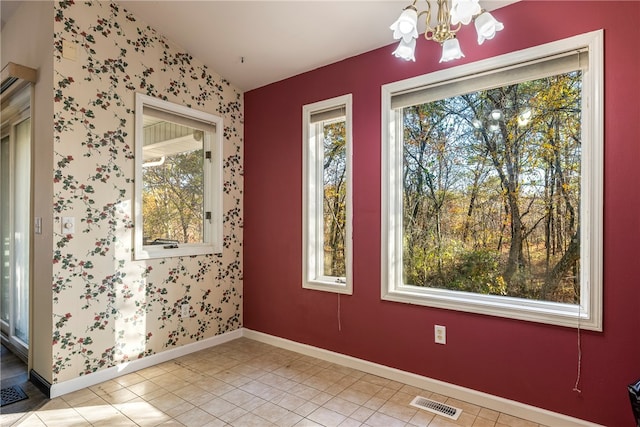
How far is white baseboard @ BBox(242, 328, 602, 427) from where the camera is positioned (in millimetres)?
2098

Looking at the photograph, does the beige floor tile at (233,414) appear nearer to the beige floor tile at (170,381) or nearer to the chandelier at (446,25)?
the beige floor tile at (170,381)

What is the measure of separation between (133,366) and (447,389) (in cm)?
244

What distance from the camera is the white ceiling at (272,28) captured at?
251 cm

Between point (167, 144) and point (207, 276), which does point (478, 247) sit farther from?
point (167, 144)

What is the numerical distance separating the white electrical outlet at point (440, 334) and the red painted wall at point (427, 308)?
38mm

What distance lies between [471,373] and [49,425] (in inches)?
105

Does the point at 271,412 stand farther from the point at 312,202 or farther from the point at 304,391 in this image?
the point at 312,202

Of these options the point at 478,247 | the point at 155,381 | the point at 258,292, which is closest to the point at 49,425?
the point at 155,381

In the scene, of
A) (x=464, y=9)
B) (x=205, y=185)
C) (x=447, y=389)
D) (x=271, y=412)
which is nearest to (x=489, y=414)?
(x=447, y=389)

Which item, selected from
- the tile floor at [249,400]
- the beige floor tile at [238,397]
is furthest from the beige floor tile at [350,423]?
the beige floor tile at [238,397]

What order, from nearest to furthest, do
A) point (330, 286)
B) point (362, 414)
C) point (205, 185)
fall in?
point (362, 414) < point (330, 286) < point (205, 185)

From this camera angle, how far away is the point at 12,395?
244 centimetres

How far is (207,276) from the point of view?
346 cm

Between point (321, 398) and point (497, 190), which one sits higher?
point (497, 190)
